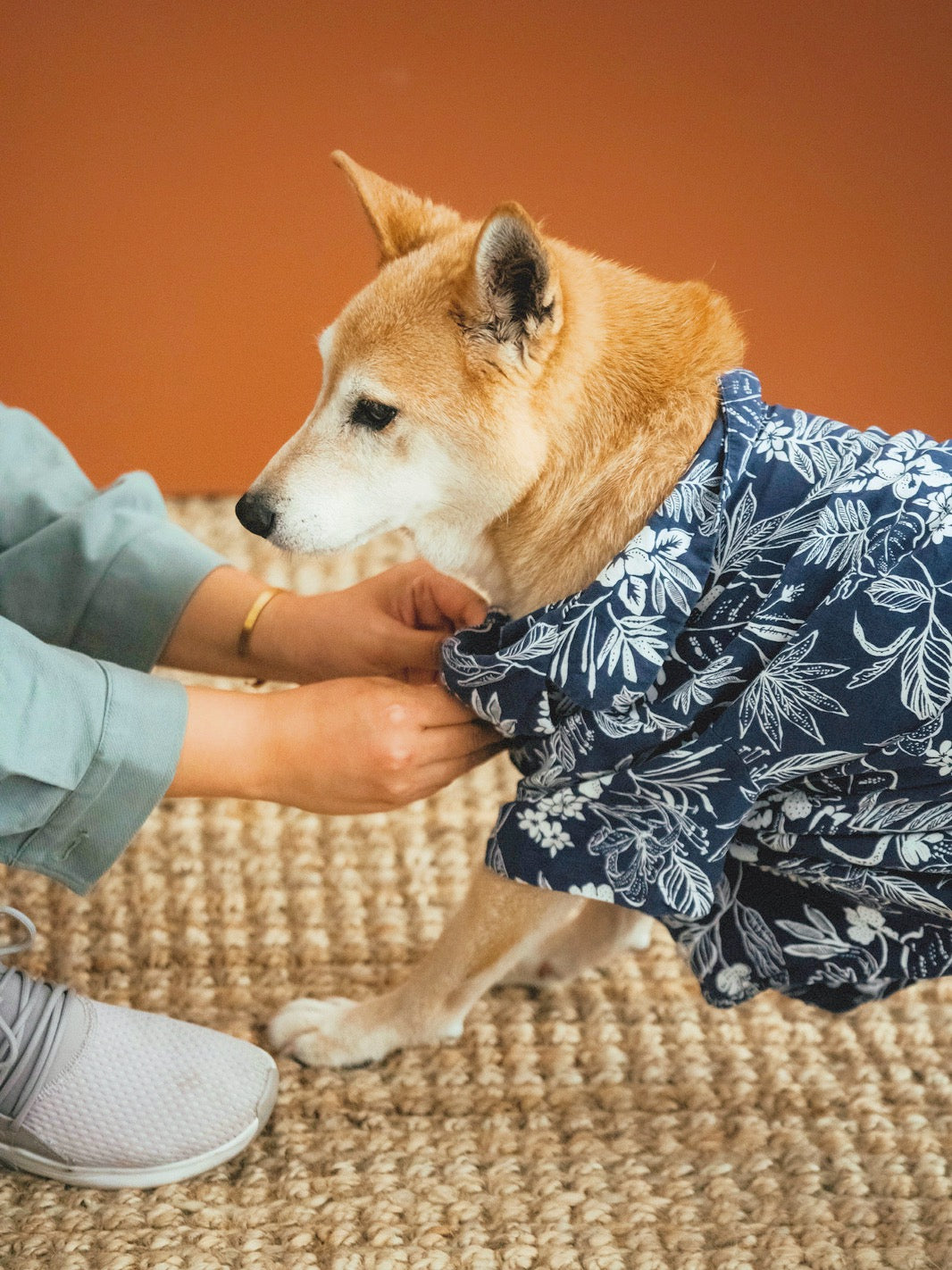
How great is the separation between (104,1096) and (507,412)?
0.63m

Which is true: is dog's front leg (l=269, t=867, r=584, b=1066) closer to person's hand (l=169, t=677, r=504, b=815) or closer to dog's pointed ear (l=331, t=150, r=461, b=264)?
person's hand (l=169, t=677, r=504, b=815)

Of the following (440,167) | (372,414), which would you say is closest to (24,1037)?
(372,414)

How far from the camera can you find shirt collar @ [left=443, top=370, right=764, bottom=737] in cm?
83

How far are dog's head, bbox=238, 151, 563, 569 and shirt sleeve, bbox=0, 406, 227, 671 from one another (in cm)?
23

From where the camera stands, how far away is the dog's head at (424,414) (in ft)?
3.04

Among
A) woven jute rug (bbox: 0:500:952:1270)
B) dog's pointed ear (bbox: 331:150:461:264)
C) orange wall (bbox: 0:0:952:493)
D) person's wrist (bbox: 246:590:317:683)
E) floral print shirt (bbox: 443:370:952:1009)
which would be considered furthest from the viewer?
orange wall (bbox: 0:0:952:493)

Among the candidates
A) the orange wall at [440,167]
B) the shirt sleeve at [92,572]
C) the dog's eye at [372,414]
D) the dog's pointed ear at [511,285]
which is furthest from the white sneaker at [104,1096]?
the orange wall at [440,167]

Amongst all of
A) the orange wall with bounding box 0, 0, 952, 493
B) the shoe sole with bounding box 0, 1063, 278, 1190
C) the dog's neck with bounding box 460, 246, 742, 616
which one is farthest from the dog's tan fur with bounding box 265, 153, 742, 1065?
the orange wall with bounding box 0, 0, 952, 493

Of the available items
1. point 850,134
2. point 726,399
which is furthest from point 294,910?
point 850,134

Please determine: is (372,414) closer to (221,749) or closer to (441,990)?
(221,749)

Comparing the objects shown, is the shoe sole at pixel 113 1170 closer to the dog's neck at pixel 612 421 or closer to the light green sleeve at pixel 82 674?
the light green sleeve at pixel 82 674

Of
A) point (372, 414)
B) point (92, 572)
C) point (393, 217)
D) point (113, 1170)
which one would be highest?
point (393, 217)

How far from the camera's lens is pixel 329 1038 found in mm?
1090

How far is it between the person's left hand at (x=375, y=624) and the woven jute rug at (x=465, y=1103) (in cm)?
29
